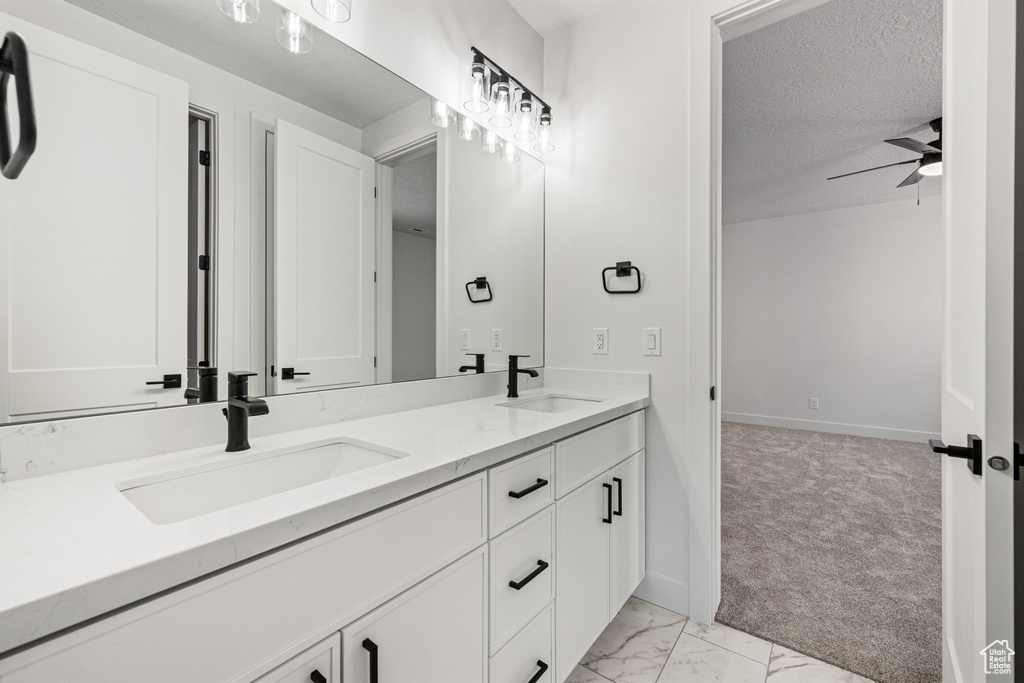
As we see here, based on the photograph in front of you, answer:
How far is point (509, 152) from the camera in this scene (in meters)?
2.10

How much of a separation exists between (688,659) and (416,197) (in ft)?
6.20

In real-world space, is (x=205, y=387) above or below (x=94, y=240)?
below

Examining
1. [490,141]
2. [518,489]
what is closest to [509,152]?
[490,141]

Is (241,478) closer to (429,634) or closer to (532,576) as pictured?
(429,634)

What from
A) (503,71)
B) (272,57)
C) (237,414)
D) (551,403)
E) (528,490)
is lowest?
(528,490)

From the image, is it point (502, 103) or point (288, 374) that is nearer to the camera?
point (288, 374)

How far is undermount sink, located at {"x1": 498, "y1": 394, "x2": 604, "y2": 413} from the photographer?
73.9 inches

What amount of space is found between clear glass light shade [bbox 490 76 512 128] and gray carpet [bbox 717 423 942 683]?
7.36 ft

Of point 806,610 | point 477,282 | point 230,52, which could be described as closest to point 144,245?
point 230,52

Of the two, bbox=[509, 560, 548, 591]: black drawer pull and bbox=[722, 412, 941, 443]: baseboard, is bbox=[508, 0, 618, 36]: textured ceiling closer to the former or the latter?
bbox=[509, 560, 548, 591]: black drawer pull

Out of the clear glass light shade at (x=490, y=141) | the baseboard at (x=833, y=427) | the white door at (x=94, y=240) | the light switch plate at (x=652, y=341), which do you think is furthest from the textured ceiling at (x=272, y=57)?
the baseboard at (x=833, y=427)

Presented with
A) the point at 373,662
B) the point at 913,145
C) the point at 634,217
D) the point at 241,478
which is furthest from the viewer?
the point at 913,145

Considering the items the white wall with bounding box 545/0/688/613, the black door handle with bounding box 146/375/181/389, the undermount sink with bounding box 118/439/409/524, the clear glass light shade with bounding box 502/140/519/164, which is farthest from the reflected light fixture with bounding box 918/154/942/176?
the black door handle with bounding box 146/375/181/389

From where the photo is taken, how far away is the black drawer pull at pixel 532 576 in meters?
1.12
